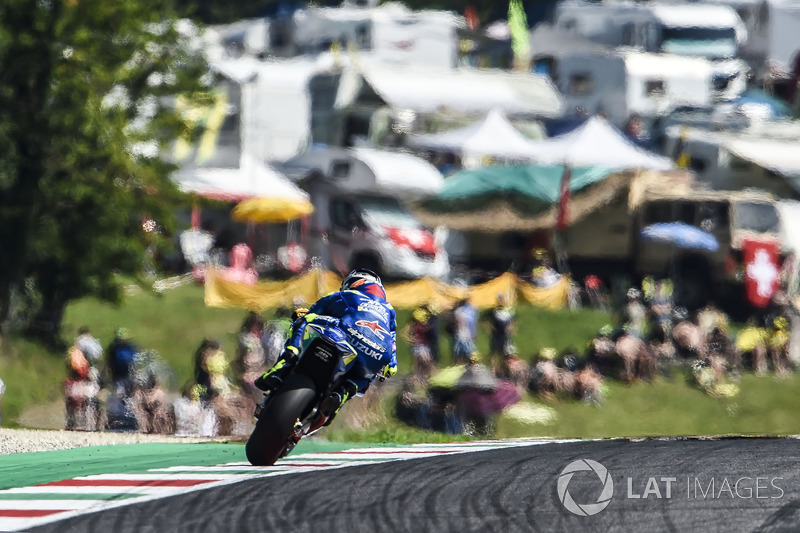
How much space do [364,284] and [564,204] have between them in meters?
24.0

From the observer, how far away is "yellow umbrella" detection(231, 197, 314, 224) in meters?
35.1

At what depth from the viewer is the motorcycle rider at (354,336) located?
34.8 ft

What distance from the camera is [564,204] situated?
1366 inches

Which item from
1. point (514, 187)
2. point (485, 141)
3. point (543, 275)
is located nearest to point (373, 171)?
point (485, 141)

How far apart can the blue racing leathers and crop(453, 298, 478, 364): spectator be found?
12.8 m

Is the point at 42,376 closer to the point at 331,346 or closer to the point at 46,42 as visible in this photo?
the point at 46,42

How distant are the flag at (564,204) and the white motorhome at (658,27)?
1370 inches

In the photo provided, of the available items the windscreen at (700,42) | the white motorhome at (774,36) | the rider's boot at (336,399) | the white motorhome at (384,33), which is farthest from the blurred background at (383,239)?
the white motorhome at (774,36)

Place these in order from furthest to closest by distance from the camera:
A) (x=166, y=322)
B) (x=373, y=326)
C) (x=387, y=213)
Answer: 1. (x=387, y=213)
2. (x=166, y=322)
3. (x=373, y=326)

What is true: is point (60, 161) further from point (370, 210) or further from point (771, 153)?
point (771, 153)

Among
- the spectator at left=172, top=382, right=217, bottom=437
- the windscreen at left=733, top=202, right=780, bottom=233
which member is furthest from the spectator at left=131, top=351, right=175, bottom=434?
the windscreen at left=733, top=202, right=780, bottom=233

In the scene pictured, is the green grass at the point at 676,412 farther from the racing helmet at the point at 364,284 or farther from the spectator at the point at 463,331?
the racing helmet at the point at 364,284

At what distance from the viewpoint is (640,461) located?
415 inches

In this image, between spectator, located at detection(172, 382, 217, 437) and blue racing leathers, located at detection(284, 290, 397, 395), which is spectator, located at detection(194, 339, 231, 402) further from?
blue racing leathers, located at detection(284, 290, 397, 395)
